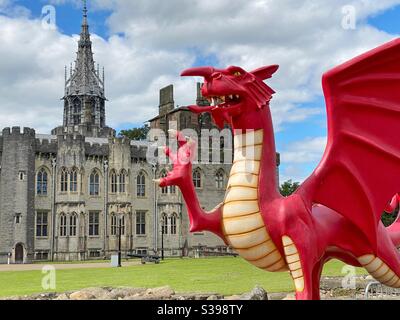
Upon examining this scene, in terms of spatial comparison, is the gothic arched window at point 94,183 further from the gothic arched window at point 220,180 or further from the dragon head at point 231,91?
the dragon head at point 231,91

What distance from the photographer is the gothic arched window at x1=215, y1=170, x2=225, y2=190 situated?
133 ft

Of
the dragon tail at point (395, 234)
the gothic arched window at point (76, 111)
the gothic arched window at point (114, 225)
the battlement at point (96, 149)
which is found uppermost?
the gothic arched window at point (76, 111)

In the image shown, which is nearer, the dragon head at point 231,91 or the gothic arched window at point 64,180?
the dragon head at point 231,91

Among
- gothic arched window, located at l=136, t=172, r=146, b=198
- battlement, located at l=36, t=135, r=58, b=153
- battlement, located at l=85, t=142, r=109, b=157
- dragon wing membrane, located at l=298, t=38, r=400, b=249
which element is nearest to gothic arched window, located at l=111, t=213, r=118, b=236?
gothic arched window, located at l=136, t=172, r=146, b=198

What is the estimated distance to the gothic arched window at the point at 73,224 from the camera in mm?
34994

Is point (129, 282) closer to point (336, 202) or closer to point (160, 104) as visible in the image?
point (336, 202)

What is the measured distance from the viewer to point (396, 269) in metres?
6.72

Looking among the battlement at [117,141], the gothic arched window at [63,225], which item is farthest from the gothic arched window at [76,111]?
the gothic arched window at [63,225]

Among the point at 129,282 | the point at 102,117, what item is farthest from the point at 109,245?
the point at 102,117

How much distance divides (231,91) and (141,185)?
32.4 m

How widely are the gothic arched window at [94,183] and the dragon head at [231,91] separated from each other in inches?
Result: 1225

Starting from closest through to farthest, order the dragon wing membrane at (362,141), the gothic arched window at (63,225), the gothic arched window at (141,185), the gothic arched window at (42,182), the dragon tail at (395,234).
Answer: the dragon wing membrane at (362,141) < the dragon tail at (395,234) < the gothic arched window at (63,225) < the gothic arched window at (42,182) < the gothic arched window at (141,185)
